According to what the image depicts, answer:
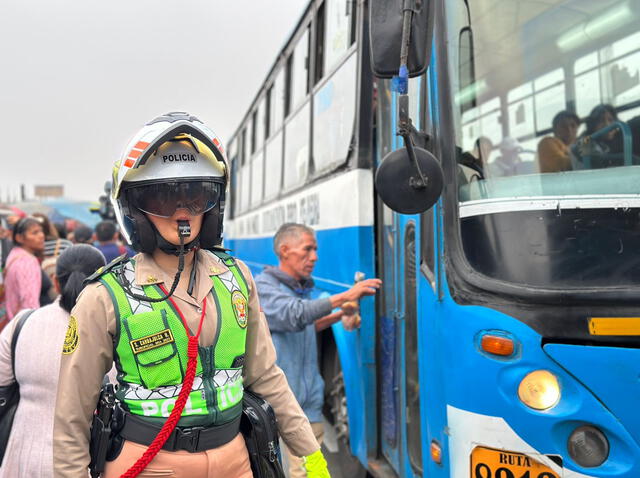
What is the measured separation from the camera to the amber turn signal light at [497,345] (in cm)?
241

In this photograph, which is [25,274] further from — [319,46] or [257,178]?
[257,178]

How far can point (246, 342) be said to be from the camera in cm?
208

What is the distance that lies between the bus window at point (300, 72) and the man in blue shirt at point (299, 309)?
2.07 metres

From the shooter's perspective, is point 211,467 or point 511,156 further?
point 511,156

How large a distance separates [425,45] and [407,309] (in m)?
1.51

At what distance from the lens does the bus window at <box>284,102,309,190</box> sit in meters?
5.48

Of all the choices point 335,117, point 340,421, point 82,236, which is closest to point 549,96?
point 335,117

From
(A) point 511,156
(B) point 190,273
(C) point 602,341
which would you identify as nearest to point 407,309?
(A) point 511,156

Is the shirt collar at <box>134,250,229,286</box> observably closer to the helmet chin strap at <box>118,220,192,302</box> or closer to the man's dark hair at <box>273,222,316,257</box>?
the helmet chin strap at <box>118,220,192,302</box>

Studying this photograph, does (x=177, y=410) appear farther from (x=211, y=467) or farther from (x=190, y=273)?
(x=190, y=273)

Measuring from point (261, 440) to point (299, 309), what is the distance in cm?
164

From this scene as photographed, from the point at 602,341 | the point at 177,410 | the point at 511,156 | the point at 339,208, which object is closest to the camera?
the point at 177,410

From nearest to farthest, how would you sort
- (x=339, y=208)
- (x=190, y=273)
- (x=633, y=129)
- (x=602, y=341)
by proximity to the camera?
(x=190, y=273), (x=602, y=341), (x=633, y=129), (x=339, y=208)

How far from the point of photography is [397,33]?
2408 mm
